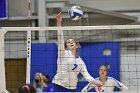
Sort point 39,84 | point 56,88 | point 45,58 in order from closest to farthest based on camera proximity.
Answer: point 56,88
point 39,84
point 45,58

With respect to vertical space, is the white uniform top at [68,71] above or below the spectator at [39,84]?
above

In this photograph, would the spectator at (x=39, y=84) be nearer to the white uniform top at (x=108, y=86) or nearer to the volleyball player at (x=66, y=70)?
the volleyball player at (x=66, y=70)

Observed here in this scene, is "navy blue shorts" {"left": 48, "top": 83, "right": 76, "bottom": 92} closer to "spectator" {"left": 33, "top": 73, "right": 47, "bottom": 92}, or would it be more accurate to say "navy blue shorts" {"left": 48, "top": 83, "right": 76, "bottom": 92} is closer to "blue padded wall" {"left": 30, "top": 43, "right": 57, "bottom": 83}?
"spectator" {"left": 33, "top": 73, "right": 47, "bottom": 92}

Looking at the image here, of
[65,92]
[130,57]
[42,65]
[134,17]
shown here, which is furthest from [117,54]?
[65,92]

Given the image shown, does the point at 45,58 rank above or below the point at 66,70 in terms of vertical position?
below

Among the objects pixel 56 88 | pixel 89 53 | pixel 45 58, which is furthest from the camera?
pixel 89 53

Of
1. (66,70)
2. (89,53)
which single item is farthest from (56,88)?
(89,53)

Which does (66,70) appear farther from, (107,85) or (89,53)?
(89,53)

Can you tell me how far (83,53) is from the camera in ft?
25.3


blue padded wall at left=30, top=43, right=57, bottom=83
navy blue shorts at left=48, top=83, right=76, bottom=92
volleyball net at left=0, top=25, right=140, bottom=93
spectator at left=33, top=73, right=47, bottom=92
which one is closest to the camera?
navy blue shorts at left=48, top=83, right=76, bottom=92

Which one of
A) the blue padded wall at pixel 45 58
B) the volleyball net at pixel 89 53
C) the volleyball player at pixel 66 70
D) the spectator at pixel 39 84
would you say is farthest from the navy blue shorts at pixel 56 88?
the blue padded wall at pixel 45 58

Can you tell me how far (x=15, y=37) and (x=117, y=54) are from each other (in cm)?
218

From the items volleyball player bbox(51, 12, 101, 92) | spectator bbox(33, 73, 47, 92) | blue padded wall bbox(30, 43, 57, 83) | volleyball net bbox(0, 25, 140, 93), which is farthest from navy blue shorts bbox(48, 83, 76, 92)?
blue padded wall bbox(30, 43, 57, 83)

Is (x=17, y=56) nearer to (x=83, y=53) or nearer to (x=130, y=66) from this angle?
(x=83, y=53)
